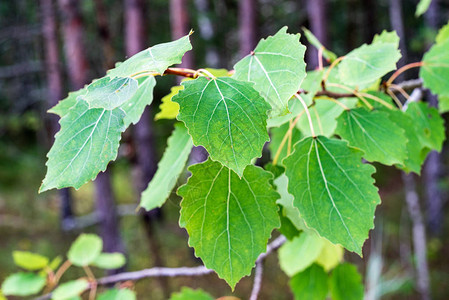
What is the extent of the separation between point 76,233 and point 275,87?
9200mm

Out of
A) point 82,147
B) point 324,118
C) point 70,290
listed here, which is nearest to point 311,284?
point 324,118

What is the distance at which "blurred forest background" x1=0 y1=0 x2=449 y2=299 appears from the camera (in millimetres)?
5126

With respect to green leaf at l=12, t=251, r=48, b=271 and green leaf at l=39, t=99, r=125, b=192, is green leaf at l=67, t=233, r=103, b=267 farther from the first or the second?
green leaf at l=39, t=99, r=125, b=192

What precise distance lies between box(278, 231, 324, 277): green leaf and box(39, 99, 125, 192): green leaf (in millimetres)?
706

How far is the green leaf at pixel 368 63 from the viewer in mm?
803

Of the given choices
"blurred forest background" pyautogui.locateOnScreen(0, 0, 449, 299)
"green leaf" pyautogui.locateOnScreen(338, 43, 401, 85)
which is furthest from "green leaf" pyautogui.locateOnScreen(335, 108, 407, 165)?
"blurred forest background" pyautogui.locateOnScreen(0, 0, 449, 299)

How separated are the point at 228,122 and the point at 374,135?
42 cm

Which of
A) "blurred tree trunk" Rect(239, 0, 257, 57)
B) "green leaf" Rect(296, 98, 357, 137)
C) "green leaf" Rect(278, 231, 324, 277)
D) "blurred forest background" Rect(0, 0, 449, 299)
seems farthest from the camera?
"blurred tree trunk" Rect(239, 0, 257, 57)

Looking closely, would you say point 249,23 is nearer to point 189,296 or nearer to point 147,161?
point 147,161

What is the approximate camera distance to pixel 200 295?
1.19 meters

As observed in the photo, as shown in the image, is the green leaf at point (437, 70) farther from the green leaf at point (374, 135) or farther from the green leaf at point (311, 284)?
the green leaf at point (311, 284)

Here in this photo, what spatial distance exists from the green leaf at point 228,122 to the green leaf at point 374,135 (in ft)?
1.09

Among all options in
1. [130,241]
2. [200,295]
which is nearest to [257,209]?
[200,295]

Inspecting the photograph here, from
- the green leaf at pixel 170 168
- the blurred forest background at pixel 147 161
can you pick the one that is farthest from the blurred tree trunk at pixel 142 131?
the green leaf at pixel 170 168
